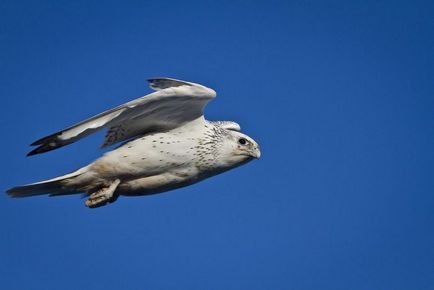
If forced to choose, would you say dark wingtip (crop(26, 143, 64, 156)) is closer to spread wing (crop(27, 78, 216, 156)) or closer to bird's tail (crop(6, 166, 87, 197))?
spread wing (crop(27, 78, 216, 156))

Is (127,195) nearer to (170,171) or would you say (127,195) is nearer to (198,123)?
(170,171)

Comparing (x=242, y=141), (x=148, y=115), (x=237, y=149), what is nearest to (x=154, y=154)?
(x=148, y=115)

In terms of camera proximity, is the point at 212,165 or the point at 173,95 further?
the point at 212,165

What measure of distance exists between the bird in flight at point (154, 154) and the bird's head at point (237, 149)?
6 cm

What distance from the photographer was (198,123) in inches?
399

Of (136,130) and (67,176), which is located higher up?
(136,130)

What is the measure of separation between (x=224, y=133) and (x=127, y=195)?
1801 millimetres

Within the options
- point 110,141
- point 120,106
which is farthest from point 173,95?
point 110,141

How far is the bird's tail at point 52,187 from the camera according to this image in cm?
959

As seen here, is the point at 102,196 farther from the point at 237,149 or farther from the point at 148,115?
the point at 237,149

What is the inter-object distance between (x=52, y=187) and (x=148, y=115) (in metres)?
1.76

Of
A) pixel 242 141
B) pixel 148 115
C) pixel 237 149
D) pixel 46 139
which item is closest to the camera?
pixel 46 139

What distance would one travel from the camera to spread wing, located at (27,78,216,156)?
8938 millimetres

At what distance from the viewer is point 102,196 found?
9.68 m
